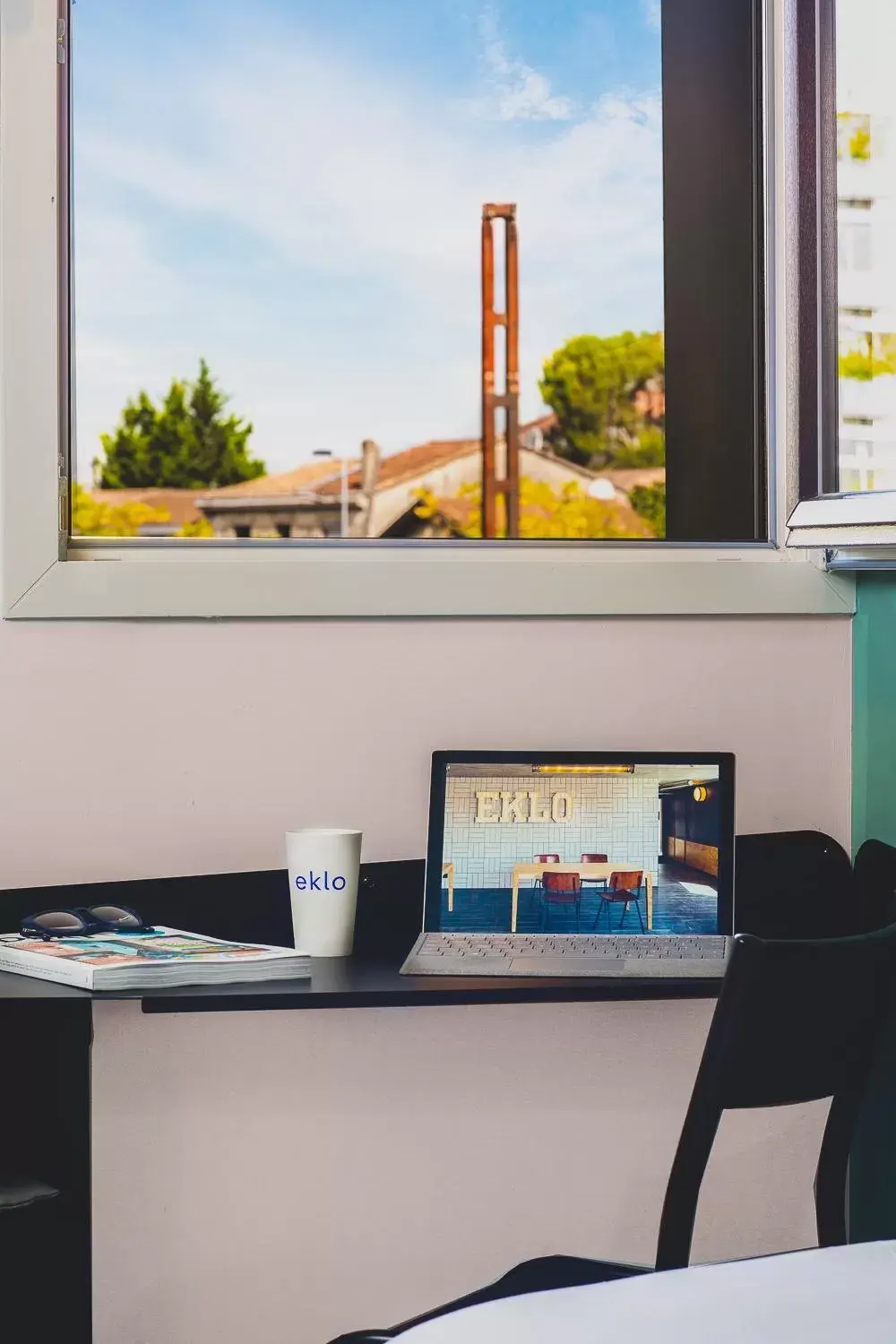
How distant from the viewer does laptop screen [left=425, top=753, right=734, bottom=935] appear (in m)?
1.51

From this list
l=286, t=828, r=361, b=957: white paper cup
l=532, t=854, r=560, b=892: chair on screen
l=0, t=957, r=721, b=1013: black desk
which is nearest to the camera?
l=0, t=957, r=721, b=1013: black desk

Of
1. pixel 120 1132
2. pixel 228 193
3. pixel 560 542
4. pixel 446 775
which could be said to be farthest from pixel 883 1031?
pixel 228 193

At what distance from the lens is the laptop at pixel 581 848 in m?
1.51

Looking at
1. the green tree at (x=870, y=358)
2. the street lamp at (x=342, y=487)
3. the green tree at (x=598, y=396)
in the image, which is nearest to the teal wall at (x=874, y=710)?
the green tree at (x=870, y=358)

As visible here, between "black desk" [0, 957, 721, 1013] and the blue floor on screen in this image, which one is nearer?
"black desk" [0, 957, 721, 1013]

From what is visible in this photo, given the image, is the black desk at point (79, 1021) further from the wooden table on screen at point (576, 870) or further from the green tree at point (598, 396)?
the green tree at point (598, 396)

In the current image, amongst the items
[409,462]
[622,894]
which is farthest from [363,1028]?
[409,462]

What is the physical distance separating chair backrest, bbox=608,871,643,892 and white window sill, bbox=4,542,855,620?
374 millimetres

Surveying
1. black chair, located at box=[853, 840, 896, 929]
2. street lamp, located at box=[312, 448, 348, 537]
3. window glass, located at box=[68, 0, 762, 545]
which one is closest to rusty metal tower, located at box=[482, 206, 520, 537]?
window glass, located at box=[68, 0, 762, 545]

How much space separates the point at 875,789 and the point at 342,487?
303 cm

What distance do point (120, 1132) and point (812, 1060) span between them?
36.3 inches

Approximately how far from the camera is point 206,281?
4.45 meters

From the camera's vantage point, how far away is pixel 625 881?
153 cm

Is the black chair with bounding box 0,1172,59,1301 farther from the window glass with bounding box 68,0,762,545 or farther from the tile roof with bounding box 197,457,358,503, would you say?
the tile roof with bounding box 197,457,358,503
